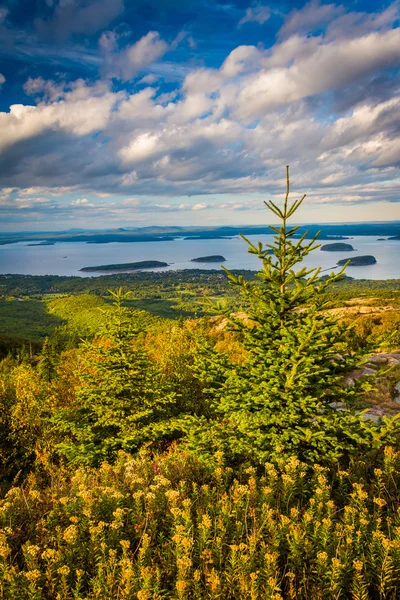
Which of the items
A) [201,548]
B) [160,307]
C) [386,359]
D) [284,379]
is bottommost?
[160,307]

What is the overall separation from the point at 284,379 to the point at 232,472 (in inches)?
83.5

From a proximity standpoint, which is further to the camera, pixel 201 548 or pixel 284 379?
pixel 284 379

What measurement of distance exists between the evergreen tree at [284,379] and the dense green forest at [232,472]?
0.05m

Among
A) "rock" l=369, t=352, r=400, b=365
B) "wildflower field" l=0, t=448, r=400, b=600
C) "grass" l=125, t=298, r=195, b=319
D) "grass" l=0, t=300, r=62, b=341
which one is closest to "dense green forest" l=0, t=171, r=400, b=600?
"wildflower field" l=0, t=448, r=400, b=600

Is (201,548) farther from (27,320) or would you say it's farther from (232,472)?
(27,320)

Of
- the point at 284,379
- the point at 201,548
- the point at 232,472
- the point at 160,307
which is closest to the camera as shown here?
the point at 201,548

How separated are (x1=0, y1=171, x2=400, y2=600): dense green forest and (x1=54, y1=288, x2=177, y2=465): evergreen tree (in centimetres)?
7

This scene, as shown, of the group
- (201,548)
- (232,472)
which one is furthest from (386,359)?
(201,548)

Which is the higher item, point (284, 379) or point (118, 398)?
point (284, 379)

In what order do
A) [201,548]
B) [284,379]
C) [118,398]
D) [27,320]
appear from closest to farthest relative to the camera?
[201,548] < [284,379] < [118,398] < [27,320]

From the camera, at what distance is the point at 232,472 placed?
665 cm

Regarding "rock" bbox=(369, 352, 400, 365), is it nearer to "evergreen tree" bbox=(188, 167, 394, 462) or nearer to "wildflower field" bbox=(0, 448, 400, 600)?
"evergreen tree" bbox=(188, 167, 394, 462)

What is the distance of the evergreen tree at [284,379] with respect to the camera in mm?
6836

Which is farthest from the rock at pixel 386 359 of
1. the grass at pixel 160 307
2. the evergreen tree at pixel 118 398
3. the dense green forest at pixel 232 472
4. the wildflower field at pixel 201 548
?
the grass at pixel 160 307
